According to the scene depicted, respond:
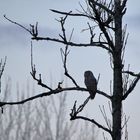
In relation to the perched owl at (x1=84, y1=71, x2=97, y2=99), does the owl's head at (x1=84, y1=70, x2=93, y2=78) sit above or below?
above

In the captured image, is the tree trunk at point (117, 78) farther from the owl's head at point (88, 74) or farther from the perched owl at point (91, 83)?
the owl's head at point (88, 74)

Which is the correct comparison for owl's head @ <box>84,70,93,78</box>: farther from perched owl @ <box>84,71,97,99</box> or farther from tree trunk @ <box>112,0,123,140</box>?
tree trunk @ <box>112,0,123,140</box>

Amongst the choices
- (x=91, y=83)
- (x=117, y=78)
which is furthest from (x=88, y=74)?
(x=117, y=78)

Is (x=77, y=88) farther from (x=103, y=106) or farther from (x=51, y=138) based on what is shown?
(x=51, y=138)

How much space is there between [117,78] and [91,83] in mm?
533

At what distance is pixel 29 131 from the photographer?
44.2m

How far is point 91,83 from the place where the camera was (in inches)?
277

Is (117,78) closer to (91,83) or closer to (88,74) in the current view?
(91,83)

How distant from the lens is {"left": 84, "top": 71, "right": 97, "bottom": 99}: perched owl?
6.67 meters

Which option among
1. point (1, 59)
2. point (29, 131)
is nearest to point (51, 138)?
point (29, 131)

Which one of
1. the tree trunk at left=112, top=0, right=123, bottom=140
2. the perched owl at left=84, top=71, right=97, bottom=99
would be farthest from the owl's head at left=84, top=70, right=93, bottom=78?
the tree trunk at left=112, top=0, right=123, bottom=140

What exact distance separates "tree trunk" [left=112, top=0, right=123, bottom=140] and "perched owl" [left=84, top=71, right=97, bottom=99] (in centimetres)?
35

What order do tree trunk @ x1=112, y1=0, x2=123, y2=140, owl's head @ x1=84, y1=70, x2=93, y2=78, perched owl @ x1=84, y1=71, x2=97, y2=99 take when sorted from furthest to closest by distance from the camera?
owl's head @ x1=84, y1=70, x2=93, y2=78 < perched owl @ x1=84, y1=71, x2=97, y2=99 < tree trunk @ x1=112, y1=0, x2=123, y2=140

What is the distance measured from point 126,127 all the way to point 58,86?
141 centimetres
